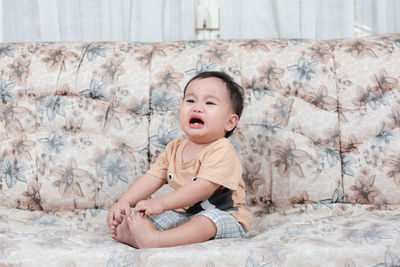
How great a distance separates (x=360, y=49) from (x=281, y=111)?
13.9 inches

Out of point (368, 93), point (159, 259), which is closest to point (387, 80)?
point (368, 93)

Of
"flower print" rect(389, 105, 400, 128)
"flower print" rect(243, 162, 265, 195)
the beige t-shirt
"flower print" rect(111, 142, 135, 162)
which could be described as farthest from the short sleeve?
"flower print" rect(389, 105, 400, 128)

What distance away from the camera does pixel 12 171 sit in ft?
4.94

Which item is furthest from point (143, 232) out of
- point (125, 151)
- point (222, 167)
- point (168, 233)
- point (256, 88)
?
point (256, 88)

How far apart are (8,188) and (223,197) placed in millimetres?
730

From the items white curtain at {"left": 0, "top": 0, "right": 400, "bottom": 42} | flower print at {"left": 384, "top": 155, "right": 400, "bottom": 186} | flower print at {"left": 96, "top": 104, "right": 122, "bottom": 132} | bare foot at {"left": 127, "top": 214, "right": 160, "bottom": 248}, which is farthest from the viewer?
white curtain at {"left": 0, "top": 0, "right": 400, "bottom": 42}

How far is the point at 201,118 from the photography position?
49.9 inches

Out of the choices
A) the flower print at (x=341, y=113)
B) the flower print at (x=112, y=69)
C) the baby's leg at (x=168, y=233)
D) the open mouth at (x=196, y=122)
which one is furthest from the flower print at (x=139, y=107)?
the flower print at (x=341, y=113)

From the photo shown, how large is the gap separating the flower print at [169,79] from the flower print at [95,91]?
0.19 m

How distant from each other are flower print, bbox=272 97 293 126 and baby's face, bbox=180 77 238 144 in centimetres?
26

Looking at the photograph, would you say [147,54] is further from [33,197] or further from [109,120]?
[33,197]

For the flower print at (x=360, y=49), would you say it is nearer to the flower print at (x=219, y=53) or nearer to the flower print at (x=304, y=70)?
the flower print at (x=304, y=70)

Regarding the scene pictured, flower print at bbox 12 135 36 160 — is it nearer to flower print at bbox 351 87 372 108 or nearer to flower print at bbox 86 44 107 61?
flower print at bbox 86 44 107 61

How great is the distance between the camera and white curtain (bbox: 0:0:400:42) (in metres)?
1.89
